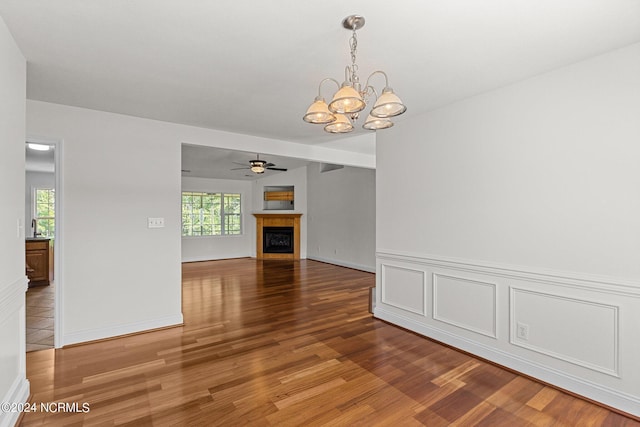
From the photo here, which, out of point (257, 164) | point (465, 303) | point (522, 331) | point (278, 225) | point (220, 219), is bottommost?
point (522, 331)

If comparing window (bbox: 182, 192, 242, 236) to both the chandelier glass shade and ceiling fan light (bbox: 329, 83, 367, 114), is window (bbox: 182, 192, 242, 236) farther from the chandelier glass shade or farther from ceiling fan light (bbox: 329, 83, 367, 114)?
ceiling fan light (bbox: 329, 83, 367, 114)

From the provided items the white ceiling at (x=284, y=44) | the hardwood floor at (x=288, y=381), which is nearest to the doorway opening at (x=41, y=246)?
the hardwood floor at (x=288, y=381)

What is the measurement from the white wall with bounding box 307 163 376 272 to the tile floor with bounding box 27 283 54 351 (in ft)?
18.0

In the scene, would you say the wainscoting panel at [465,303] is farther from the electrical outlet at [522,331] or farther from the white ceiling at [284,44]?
the white ceiling at [284,44]

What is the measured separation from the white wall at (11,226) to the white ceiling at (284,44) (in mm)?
222

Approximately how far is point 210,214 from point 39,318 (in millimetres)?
5288

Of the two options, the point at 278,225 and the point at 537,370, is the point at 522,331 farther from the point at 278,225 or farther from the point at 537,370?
the point at 278,225

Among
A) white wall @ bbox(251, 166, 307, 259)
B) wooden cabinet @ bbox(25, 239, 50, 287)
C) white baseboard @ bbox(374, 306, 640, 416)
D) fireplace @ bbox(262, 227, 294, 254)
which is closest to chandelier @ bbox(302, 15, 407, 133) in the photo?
white baseboard @ bbox(374, 306, 640, 416)

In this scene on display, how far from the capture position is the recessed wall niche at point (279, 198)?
9359 millimetres

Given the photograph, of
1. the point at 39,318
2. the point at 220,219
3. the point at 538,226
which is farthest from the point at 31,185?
the point at 538,226

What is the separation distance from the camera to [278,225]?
9.23m

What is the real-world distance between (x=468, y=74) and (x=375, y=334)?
2674mm

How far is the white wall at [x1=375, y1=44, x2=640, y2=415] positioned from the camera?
6.72 feet

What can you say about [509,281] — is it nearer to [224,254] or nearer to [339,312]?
[339,312]
